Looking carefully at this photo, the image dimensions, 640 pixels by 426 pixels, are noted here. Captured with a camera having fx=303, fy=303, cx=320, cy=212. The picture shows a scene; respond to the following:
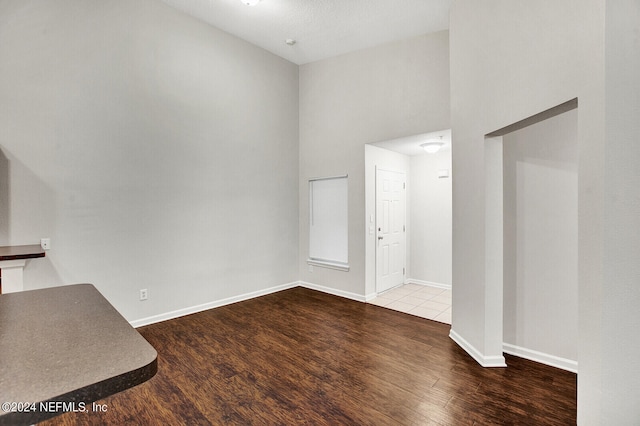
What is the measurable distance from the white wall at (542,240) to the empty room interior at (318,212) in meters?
0.02

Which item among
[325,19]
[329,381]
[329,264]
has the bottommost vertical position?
[329,381]

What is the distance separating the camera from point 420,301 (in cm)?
461

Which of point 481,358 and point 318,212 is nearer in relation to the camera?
point 481,358

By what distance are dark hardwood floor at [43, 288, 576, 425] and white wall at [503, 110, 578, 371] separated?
0.83 feet

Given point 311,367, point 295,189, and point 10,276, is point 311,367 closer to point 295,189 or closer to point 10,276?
point 10,276

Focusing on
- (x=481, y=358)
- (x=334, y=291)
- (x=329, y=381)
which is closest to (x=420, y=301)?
(x=334, y=291)

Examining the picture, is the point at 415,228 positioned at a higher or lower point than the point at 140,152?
lower

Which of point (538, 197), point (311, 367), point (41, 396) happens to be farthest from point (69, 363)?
point (538, 197)

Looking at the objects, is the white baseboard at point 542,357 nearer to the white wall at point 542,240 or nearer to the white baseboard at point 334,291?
the white wall at point 542,240

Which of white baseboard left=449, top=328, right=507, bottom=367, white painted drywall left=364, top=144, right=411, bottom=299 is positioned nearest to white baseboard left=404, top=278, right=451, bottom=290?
white painted drywall left=364, top=144, right=411, bottom=299

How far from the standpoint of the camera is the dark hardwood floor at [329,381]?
2.05 m

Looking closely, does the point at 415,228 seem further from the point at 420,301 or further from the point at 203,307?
the point at 203,307

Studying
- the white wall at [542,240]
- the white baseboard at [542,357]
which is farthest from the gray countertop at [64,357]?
the white baseboard at [542,357]

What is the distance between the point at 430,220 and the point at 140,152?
15.1 feet
